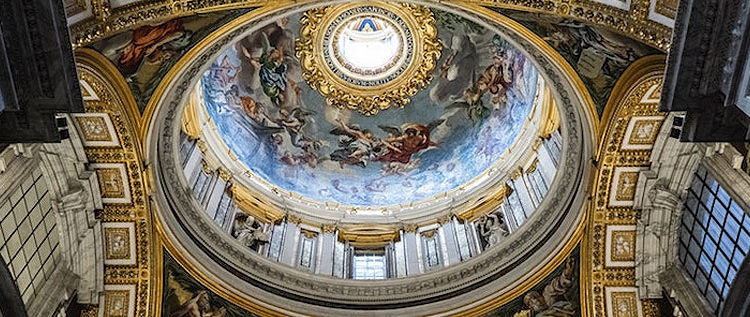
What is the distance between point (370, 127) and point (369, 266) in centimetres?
628

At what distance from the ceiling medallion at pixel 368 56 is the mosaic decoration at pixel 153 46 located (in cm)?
1081

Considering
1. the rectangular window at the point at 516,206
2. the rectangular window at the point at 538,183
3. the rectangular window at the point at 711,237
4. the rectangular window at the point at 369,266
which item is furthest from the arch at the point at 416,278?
the rectangular window at the point at 711,237

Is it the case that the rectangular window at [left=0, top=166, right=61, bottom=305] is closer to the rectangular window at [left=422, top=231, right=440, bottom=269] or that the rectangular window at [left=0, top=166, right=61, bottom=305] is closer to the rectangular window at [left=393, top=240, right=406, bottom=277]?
the rectangular window at [left=393, top=240, right=406, bottom=277]

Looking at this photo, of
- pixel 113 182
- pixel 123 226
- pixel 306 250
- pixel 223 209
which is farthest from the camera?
pixel 306 250

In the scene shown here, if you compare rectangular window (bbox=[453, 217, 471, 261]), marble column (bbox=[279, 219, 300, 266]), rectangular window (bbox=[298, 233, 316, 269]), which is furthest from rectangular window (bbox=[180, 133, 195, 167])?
rectangular window (bbox=[453, 217, 471, 261])

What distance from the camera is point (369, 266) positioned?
21859 mm

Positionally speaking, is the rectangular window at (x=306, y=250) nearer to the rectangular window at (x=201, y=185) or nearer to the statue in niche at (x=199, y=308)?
the rectangular window at (x=201, y=185)

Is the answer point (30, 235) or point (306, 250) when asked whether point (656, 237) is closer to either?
point (306, 250)

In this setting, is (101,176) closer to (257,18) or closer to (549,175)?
(257,18)

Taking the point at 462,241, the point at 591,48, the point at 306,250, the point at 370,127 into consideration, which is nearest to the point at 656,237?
the point at 591,48

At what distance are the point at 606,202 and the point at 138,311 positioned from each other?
10528 mm

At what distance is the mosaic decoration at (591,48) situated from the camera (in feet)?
41.8

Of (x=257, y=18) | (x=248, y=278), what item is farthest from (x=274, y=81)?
(x=257, y=18)

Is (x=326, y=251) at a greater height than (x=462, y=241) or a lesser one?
greater
